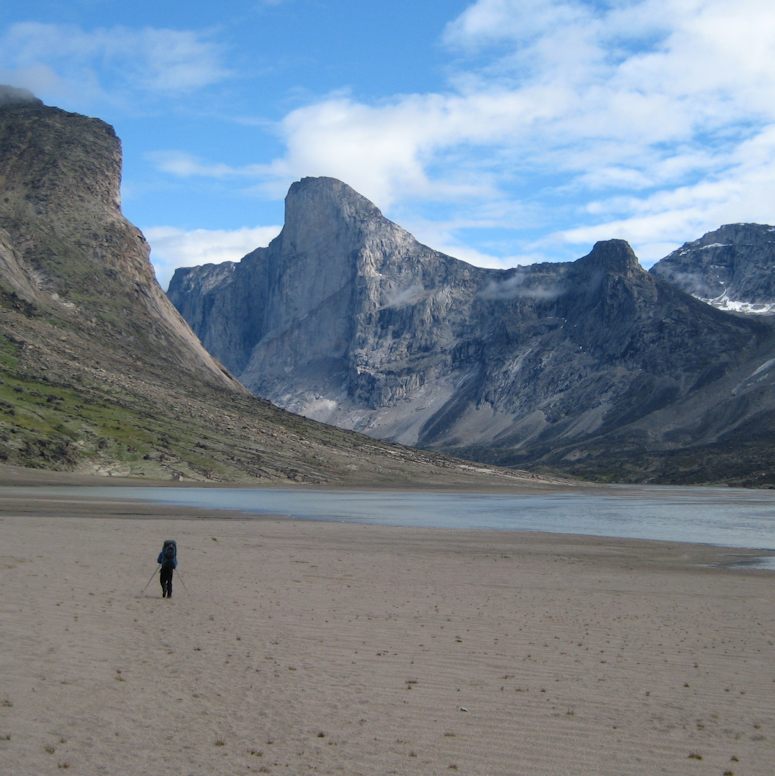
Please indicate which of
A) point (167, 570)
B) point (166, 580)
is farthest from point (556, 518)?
point (167, 570)

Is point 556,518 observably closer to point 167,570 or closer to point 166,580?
point 166,580

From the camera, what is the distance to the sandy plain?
58.4 feet

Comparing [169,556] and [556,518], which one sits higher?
[169,556]

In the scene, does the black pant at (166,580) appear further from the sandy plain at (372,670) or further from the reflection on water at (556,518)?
the reflection on water at (556,518)

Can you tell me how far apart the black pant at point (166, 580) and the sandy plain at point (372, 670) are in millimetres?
780

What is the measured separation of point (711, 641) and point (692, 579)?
20.3 metres

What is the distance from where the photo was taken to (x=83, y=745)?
57.3 ft

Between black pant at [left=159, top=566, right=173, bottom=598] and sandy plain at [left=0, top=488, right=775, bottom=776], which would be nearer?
sandy plain at [left=0, top=488, right=775, bottom=776]

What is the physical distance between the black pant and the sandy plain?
2.56ft

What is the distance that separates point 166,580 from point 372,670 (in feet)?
44.5

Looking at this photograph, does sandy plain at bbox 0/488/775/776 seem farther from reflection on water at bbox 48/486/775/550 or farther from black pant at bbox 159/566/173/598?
reflection on water at bbox 48/486/775/550

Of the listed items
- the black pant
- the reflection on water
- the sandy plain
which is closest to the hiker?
the black pant

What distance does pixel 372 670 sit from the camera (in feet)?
80.7

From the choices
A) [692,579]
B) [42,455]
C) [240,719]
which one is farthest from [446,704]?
[42,455]
